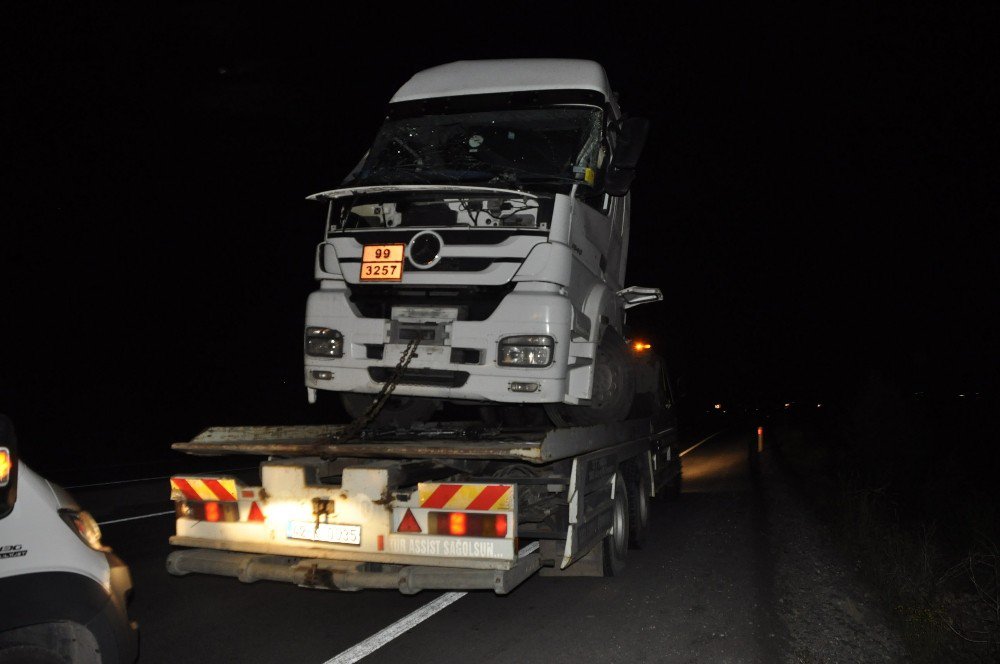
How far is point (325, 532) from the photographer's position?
4.98 m

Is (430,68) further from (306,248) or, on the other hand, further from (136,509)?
(306,248)

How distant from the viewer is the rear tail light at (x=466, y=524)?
478cm

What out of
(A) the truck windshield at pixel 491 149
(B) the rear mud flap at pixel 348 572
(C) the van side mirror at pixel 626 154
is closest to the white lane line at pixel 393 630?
(B) the rear mud flap at pixel 348 572

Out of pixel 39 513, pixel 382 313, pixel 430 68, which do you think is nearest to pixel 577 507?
pixel 382 313

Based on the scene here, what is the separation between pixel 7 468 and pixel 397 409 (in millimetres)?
4134

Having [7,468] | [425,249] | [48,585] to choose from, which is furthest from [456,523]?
[7,468]

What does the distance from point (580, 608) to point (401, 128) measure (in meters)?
4.41

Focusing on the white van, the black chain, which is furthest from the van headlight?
the black chain

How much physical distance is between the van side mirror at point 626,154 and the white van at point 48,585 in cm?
474

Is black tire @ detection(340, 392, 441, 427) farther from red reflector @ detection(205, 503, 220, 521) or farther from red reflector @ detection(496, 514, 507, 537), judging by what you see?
red reflector @ detection(496, 514, 507, 537)

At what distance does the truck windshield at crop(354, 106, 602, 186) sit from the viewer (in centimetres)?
639

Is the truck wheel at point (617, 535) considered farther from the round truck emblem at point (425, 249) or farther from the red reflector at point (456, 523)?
the round truck emblem at point (425, 249)

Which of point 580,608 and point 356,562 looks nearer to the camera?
point 356,562

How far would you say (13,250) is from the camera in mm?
22594
